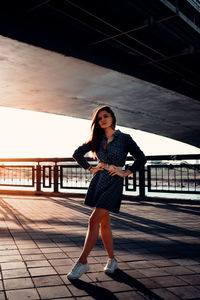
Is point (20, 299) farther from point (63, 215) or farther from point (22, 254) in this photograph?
point (63, 215)

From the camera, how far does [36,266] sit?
326 centimetres

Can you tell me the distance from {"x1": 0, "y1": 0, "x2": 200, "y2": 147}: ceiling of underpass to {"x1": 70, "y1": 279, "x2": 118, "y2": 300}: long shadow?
7926 millimetres

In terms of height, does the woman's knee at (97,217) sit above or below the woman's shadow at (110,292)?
above

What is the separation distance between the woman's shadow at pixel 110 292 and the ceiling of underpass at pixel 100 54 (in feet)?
25.9

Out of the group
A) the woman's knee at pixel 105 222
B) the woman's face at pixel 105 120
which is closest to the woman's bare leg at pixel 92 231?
the woman's knee at pixel 105 222

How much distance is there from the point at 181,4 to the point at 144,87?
545cm

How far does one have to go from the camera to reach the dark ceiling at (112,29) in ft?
30.8

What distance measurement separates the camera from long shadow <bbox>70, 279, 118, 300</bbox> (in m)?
2.46

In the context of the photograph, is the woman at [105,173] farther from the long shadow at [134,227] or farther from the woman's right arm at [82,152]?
the long shadow at [134,227]

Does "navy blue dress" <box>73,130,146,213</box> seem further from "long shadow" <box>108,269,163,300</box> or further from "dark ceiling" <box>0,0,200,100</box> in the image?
"dark ceiling" <box>0,0,200,100</box>

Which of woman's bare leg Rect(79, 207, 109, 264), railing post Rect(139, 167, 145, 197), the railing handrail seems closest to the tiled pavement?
woman's bare leg Rect(79, 207, 109, 264)

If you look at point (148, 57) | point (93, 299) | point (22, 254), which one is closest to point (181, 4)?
point (148, 57)

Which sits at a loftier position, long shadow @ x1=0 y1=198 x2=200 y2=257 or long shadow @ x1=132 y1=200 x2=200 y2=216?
long shadow @ x1=0 y1=198 x2=200 y2=257

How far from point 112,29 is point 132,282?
936 centimetres
